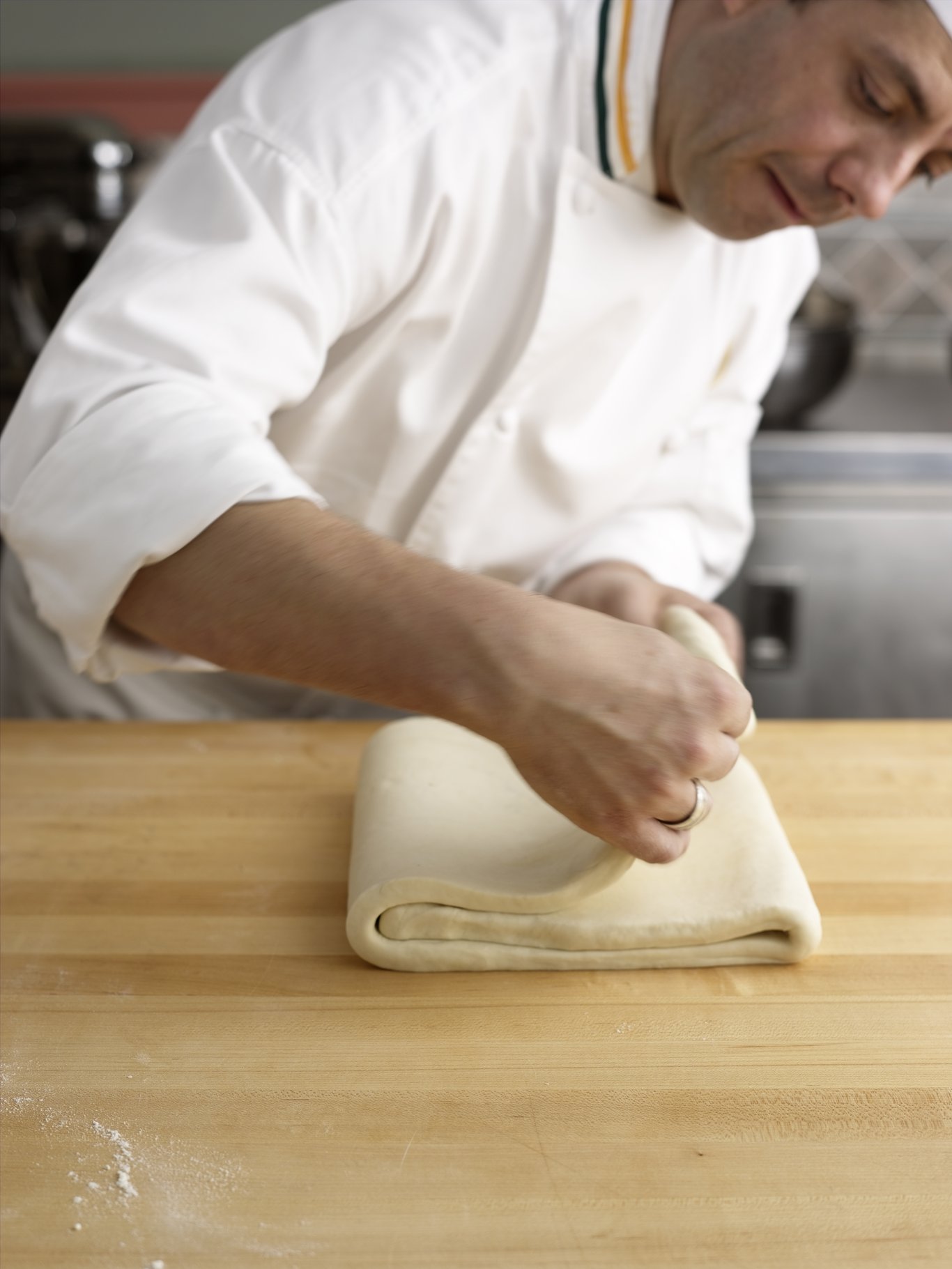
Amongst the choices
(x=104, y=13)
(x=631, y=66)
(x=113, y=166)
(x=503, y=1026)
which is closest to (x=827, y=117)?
(x=631, y=66)

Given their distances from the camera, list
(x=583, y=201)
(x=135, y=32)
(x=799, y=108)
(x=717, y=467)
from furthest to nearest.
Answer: (x=135, y=32) < (x=717, y=467) < (x=583, y=201) < (x=799, y=108)

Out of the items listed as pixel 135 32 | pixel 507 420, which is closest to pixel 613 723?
pixel 507 420

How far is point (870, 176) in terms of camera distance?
930 millimetres

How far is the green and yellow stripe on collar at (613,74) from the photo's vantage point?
3.22ft

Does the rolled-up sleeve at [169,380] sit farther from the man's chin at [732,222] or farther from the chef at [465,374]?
the man's chin at [732,222]

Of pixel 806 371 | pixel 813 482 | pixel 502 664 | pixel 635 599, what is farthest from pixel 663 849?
pixel 806 371

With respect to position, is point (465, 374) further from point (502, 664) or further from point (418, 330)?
point (502, 664)

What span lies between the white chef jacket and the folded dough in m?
0.21

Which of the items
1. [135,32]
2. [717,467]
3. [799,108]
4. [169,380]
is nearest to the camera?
[169,380]

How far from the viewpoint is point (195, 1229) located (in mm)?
547

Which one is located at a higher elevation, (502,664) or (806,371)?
(502,664)

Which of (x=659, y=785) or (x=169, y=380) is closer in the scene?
(x=659, y=785)

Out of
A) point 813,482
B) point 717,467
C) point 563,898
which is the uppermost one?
point 563,898

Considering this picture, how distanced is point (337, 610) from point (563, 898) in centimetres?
21
